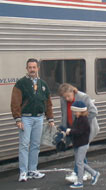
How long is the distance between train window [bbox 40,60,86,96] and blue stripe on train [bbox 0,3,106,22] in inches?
27.4

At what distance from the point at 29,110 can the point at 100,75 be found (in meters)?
2.06

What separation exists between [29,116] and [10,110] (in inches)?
21.9

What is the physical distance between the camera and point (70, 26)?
20.9 feet

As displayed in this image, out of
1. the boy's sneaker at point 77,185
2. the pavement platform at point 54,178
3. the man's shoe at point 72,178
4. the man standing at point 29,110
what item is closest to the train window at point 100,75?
the pavement platform at point 54,178

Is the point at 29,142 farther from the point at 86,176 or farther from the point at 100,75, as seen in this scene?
the point at 100,75

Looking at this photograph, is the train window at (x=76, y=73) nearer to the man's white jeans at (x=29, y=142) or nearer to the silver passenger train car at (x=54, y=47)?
the silver passenger train car at (x=54, y=47)

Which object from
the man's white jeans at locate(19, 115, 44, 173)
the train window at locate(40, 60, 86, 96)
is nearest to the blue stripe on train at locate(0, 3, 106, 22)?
the train window at locate(40, 60, 86, 96)

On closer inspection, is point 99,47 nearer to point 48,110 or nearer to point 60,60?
point 60,60

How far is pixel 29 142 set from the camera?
545 cm

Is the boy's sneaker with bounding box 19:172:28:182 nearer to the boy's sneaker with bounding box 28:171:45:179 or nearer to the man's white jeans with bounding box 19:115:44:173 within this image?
the man's white jeans with bounding box 19:115:44:173

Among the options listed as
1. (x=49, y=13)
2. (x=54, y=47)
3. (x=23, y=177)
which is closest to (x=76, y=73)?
(x=54, y=47)

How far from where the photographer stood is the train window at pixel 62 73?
20.3 ft

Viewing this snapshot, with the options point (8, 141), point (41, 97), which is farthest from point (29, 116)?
point (8, 141)

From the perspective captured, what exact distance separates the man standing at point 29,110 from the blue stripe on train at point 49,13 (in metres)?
0.91
